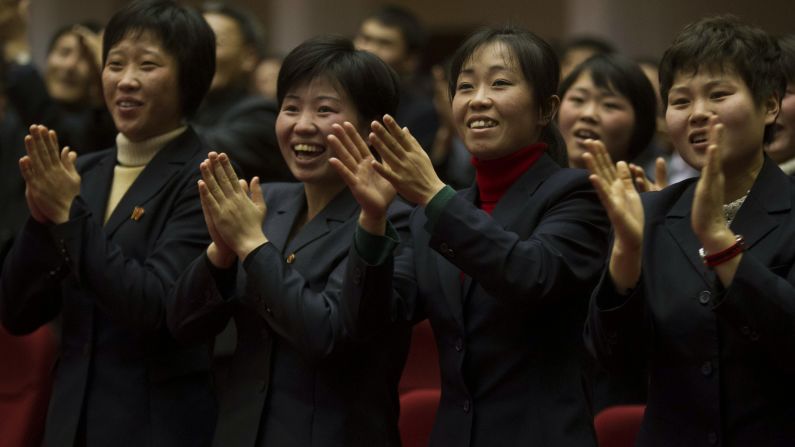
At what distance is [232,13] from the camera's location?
4.80 metres

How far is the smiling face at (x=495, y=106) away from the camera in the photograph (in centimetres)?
268

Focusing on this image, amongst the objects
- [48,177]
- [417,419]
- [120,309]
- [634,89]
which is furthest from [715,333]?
[48,177]

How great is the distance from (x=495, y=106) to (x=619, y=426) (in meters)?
0.96

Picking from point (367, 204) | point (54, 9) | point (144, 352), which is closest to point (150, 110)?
point (144, 352)

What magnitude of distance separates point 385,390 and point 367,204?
17.4 inches

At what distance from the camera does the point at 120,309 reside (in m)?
2.84

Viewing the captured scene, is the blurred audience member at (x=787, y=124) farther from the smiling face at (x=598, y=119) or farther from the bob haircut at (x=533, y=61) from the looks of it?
the bob haircut at (x=533, y=61)

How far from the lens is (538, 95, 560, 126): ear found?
2.75m

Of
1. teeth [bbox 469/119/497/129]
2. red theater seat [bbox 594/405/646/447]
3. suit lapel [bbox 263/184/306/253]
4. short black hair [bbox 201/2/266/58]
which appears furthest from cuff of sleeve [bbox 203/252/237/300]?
short black hair [bbox 201/2/266/58]

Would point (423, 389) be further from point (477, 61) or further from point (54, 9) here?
point (54, 9)

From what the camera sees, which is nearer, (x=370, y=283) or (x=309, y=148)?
(x=370, y=283)

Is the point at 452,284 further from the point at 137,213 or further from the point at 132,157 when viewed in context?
the point at 132,157

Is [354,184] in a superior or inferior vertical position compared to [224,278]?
superior

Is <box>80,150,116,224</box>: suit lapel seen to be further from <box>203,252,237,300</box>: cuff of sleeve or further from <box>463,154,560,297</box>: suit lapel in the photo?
<box>463,154,560,297</box>: suit lapel
